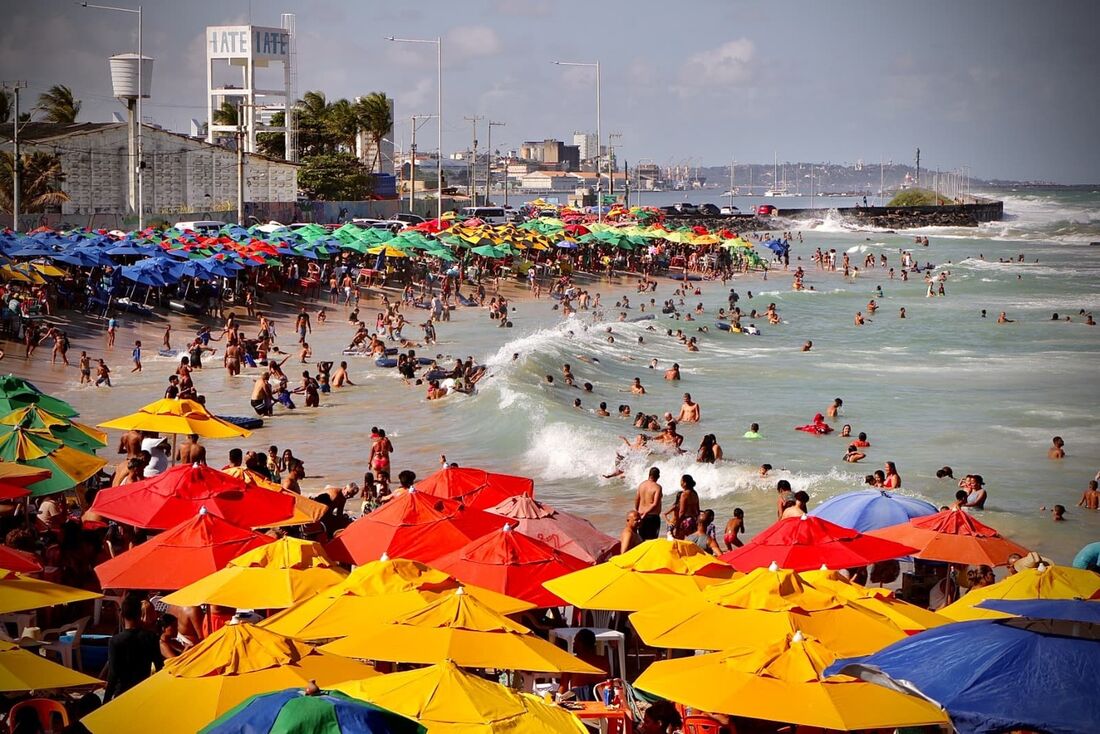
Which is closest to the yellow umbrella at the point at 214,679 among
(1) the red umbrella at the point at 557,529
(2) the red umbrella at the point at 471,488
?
(1) the red umbrella at the point at 557,529

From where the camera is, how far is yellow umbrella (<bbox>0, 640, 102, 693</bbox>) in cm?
691

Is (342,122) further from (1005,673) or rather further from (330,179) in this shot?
(1005,673)

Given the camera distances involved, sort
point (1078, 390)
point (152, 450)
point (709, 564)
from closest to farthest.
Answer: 1. point (709, 564)
2. point (152, 450)
3. point (1078, 390)

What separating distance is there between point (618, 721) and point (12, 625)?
200 inches

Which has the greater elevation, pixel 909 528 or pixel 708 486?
pixel 909 528

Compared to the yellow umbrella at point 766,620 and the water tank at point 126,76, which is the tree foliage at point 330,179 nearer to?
the water tank at point 126,76

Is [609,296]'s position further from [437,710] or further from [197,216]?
[437,710]

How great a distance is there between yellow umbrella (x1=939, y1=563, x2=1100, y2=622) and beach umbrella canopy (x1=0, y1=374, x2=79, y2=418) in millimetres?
11040

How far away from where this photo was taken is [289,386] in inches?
1189

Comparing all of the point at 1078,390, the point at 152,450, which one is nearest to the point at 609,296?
the point at 1078,390

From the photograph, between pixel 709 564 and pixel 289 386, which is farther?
pixel 289 386

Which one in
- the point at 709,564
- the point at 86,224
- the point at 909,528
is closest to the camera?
the point at 709,564

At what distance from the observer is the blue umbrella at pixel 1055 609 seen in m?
7.47

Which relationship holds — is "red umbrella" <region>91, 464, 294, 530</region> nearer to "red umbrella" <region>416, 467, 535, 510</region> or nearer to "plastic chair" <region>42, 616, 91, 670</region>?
"red umbrella" <region>416, 467, 535, 510</region>
